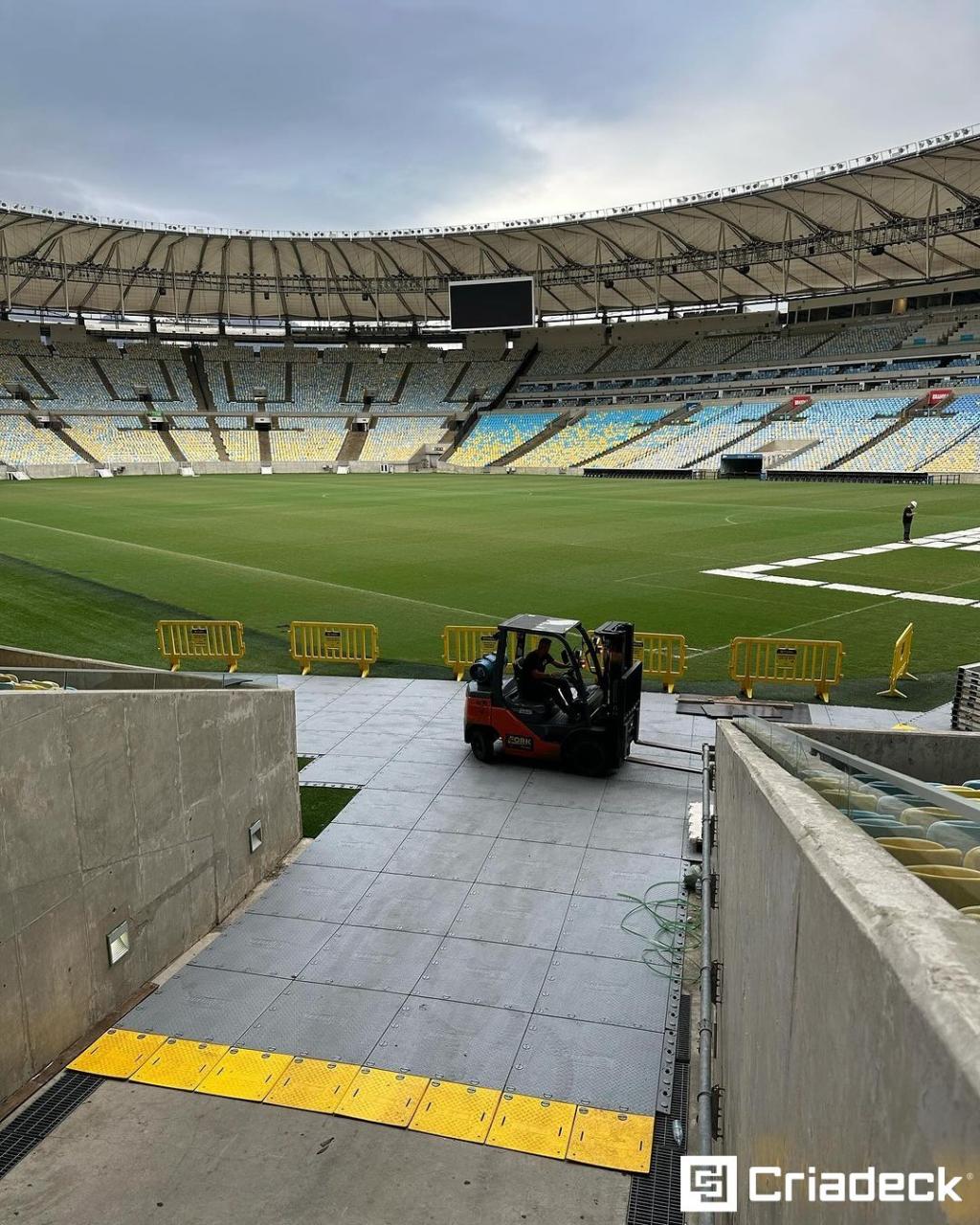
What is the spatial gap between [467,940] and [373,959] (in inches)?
33.4

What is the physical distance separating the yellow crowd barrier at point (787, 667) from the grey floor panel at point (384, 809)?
7.12 m

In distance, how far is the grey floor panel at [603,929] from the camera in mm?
7617

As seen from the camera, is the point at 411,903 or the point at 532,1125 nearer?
the point at 532,1125

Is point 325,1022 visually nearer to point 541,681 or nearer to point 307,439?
point 541,681

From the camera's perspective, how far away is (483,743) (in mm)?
12000

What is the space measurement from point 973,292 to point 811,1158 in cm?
9375

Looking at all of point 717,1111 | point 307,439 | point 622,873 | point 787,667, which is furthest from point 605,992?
point 307,439

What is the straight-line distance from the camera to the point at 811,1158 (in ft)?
8.18

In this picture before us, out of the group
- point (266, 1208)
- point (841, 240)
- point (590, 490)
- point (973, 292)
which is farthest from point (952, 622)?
point (973, 292)

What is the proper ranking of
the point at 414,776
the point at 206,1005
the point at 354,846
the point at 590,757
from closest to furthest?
1. the point at 206,1005
2. the point at 354,846
3. the point at 590,757
4. the point at 414,776

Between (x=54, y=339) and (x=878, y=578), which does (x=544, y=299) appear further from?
(x=878, y=578)

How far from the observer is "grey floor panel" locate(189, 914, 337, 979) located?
7394mm

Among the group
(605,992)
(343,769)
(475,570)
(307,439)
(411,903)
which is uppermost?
(307,439)

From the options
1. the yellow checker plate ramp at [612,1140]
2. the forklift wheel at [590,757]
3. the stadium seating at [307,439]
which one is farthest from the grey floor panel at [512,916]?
the stadium seating at [307,439]
